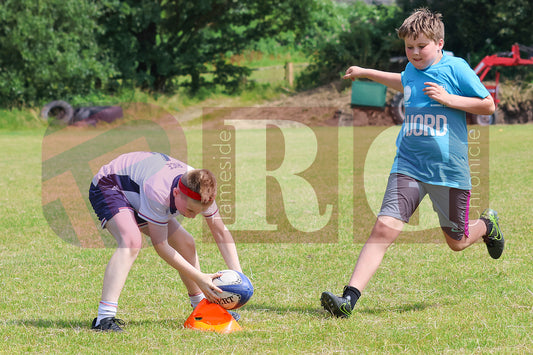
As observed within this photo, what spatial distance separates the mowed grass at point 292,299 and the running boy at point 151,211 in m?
0.33

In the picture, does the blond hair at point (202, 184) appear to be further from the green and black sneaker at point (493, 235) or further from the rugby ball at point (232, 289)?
the green and black sneaker at point (493, 235)

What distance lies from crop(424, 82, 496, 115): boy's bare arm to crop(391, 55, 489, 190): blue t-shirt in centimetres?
7

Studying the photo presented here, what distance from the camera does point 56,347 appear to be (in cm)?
398

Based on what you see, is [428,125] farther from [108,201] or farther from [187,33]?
[187,33]

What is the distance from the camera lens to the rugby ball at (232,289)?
429 centimetres

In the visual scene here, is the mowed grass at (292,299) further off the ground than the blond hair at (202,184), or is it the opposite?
the blond hair at (202,184)

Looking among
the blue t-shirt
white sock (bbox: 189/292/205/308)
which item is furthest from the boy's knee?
white sock (bbox: 189/292/205/308)

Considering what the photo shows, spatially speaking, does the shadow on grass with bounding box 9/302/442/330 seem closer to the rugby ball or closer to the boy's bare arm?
the rugby ball

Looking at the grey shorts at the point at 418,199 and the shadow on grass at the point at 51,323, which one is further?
the grey shorts at the point at 418,199

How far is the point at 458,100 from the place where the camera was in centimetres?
457

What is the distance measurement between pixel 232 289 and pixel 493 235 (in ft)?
8.22

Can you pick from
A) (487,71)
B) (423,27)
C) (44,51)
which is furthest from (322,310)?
(44,51)

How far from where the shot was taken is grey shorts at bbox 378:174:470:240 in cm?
468

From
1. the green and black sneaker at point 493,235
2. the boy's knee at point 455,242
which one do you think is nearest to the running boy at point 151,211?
the boy's knee at point 455,242
